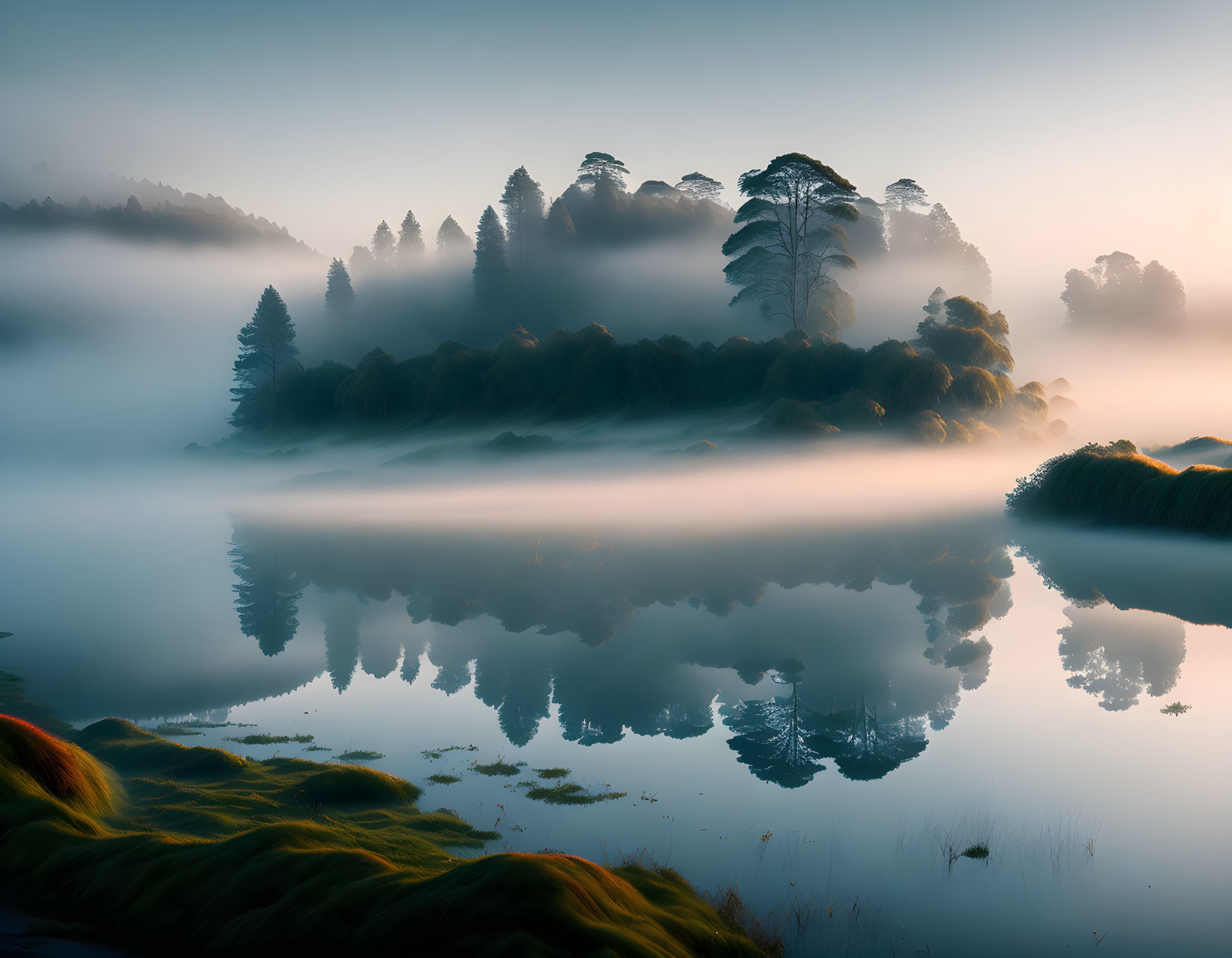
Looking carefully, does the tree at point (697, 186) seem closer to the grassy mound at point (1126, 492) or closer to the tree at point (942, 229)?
the tree at point (942, 229)

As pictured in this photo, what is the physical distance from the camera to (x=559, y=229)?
389 ft

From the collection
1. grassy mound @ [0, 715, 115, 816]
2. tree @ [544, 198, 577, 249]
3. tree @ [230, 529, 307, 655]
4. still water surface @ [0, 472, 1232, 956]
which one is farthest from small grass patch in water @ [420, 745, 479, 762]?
tree @ [544, 198, 577, 249]

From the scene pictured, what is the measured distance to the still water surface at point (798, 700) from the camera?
10297 mm

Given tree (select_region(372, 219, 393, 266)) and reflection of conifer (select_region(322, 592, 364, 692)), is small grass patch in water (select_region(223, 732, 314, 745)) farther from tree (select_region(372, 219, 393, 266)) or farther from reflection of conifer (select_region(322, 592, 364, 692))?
tree (select_region(372, 219, 393, 266))

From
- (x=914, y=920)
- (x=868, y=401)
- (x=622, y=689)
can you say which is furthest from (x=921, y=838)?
(x=868, y=401)

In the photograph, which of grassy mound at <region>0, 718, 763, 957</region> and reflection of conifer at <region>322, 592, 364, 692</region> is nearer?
grassy mound at <region>0, 718, 763, 957</region>

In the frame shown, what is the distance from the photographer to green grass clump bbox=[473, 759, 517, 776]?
1409cm

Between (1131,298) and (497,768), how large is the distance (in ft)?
449

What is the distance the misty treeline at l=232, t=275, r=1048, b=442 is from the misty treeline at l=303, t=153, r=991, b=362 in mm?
13479

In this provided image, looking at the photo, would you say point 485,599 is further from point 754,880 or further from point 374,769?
point 754,880

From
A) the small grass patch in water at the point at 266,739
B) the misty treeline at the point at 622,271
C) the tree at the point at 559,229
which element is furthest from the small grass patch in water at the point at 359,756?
the tree at the point at 559,229

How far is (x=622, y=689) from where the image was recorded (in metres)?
19.1

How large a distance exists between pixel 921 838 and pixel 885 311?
10111cm

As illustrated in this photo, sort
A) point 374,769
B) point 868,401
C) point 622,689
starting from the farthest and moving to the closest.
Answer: point 868,401, point 622,689, point 374,769
